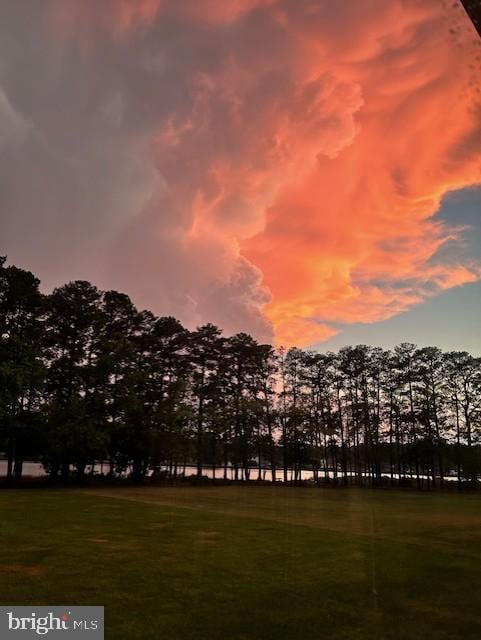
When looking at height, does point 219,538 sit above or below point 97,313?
below

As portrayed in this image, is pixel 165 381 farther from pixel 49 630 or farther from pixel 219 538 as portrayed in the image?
pixel 49 630

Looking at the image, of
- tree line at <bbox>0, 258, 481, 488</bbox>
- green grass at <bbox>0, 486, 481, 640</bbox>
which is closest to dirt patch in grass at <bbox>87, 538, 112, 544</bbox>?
green grass at <bbox>0, 486, 481, 640</bbox>

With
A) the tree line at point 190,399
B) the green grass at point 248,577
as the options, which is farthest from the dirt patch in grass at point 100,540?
the tree line at point 190,399

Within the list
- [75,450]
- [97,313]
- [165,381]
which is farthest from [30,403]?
[165,381]

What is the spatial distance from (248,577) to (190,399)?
49.0 meters

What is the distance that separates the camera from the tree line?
138ft

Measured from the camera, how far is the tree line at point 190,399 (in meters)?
42.2

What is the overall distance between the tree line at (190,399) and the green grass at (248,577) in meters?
27.0

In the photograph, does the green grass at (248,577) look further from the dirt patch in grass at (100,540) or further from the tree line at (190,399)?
the tree line at (190,399)

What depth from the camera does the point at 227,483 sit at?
5584 cm

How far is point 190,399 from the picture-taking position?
190 ft

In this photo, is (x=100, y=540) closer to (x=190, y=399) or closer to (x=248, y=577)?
(x=248, y=577)

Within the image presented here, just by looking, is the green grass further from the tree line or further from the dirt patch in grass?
the tree line

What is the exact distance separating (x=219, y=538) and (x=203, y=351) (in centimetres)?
4670
